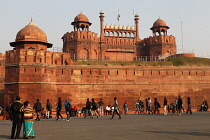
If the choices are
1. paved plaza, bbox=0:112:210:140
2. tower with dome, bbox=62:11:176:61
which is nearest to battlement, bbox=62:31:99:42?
tower with dome, bbox=62:11:176:61

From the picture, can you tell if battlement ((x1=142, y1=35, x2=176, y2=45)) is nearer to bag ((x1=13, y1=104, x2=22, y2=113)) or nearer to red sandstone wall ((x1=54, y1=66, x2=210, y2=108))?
red sandstone wall ((x1=54, y1=66, x2=210, y2=108))

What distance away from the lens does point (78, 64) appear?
28.2m

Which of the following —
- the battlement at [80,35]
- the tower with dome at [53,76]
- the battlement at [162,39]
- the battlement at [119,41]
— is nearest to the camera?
the tower with dome at [53,76]

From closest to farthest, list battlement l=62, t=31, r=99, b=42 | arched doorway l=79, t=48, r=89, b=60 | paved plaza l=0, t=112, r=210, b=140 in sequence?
paved plaza l=0, t=112, r=210, b=140 → arched doorway l=79, t=48, r=89, b=60 → battlement l=62, t=31, r=99, b=42

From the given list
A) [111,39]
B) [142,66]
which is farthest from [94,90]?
[111,39]

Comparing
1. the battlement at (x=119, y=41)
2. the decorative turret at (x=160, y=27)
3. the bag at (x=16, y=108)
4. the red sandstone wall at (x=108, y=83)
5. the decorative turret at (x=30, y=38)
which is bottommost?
the bag at (x=16, y=108)

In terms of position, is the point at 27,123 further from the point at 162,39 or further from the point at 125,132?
the point at 162,39

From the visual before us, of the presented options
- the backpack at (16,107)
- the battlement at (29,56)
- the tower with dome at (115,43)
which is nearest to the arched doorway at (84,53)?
the tower with dome at (115,43)

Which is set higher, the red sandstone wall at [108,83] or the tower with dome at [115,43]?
the tower with dome at [115,43]

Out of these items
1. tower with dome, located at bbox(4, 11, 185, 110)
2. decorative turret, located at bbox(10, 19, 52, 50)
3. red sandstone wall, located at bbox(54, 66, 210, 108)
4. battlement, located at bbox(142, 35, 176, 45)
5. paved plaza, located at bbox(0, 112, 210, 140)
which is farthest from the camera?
battlement, located at bbox(142, 35, 176, 45)

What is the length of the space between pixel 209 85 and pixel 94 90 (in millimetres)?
13093

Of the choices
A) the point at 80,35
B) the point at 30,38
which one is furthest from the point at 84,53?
the point at 30,38

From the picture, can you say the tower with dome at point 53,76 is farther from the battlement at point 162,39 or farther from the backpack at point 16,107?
the backpack at point 16,107

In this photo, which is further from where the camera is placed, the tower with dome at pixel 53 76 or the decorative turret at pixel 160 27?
the decorative turret at pixel 160 27
